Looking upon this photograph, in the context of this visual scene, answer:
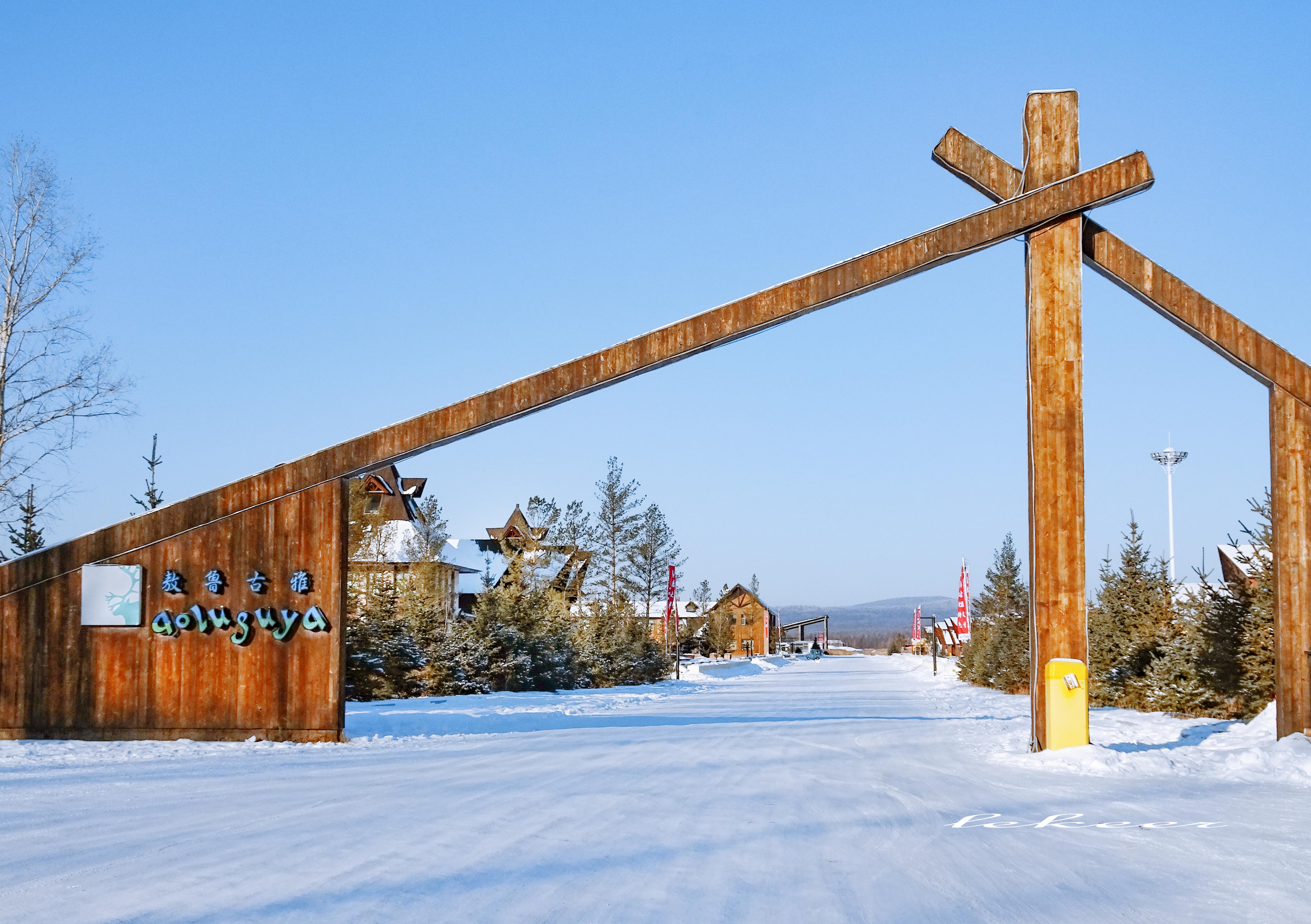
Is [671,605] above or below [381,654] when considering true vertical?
below

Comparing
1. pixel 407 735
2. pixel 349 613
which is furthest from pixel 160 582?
pixel 349 613

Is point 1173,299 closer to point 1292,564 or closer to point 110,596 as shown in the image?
point 1292,564

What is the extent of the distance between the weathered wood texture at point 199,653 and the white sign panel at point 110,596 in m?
0.09

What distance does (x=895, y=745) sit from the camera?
45.1 ft

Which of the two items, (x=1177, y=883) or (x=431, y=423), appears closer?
(x=1177, y=883)

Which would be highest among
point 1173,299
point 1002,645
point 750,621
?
point 1173,299

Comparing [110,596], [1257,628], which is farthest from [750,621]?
[110,596]

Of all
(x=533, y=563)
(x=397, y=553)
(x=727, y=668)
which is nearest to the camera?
(x=533, y=563)

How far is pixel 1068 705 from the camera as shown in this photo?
12250mm

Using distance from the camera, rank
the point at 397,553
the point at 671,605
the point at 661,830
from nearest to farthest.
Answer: the point at 661,830 < the point at 671,605 < the point at 397,553

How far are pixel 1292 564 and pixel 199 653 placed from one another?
13.3 m

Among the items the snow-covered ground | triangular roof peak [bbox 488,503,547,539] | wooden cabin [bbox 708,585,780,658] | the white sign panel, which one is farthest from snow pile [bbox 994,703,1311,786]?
wooden cabin [bbox 708,585,780,658]

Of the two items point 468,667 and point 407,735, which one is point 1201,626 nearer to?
point 407,735

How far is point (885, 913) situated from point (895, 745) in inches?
342
